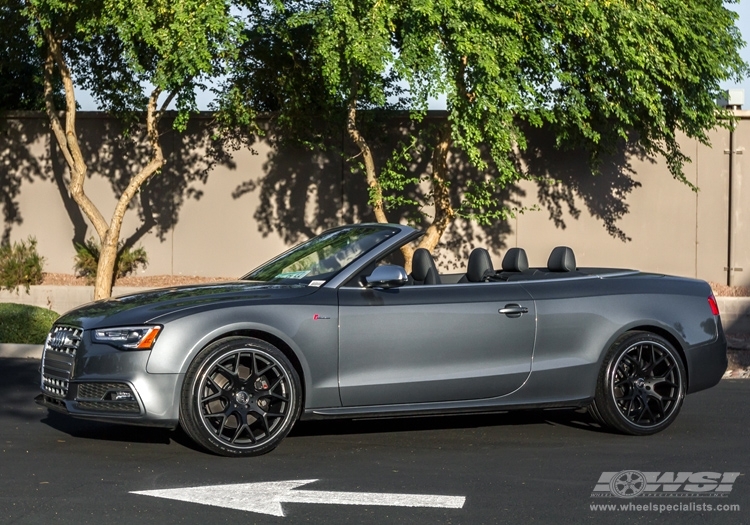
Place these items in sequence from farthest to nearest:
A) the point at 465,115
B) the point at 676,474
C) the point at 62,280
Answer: the point at 62,280 < the point at 465,115 < the point at 676,474

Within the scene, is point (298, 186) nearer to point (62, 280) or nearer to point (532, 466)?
point (62, 280)

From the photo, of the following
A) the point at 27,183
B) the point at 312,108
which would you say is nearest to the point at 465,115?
the point at 312,108

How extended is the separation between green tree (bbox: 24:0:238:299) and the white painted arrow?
8164mm

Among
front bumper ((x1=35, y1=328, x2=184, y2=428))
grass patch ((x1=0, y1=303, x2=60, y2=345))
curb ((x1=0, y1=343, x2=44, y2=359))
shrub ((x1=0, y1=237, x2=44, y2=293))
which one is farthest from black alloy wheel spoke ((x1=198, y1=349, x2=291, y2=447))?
shrub ((x1=0, y1=237, x2=44, y2=293))

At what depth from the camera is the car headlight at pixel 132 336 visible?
6.83 metres

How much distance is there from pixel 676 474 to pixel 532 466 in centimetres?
88

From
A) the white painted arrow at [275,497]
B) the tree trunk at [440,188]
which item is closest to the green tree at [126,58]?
the tree trunk at [440,188]

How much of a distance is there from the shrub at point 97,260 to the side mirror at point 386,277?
12.0 metres

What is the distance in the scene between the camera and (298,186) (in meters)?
18.6

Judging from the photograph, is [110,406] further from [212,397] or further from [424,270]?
[424,270]

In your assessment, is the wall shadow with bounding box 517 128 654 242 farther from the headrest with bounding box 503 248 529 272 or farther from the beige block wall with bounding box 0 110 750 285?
the headrest with bounding box 503 248 529 272

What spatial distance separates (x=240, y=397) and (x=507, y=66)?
778 cm

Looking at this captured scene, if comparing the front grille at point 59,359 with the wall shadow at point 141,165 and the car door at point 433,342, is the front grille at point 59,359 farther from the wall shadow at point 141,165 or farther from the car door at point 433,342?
the wall shadow at point 141,165

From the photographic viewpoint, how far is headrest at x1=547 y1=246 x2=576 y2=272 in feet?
28.3
